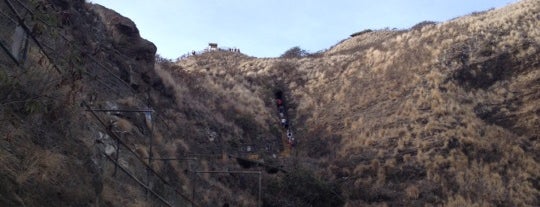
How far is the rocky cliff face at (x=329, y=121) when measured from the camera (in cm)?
1856

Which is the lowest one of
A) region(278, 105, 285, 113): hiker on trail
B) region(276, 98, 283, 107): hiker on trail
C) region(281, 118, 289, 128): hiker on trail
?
region(281, 118, 289, 128): hiker on trail

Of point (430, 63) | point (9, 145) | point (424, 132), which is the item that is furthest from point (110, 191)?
point (430, 63)

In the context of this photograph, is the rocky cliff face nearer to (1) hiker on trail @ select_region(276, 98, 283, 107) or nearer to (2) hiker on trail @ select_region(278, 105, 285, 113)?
(2) hiker on trail @ select_region(278, 105, 285, 113)

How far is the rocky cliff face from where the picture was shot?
60.9 feet

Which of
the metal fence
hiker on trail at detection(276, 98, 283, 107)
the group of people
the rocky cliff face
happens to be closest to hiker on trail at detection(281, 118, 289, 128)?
the group of people

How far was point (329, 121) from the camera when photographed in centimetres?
3747

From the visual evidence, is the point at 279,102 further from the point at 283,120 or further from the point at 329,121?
the point at 329,121

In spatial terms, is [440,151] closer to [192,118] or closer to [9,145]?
[192,118]

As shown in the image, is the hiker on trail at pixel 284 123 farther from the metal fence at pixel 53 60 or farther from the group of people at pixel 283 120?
the metal fence at pixel 53 60

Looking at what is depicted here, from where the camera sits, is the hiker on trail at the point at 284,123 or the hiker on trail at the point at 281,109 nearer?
the hiker on trail at the point at 284,123

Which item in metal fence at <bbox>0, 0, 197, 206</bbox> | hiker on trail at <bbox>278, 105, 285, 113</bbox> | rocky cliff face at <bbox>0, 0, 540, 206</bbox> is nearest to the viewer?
metal fence at <bbox>0, 0, 197, 206</bbox>

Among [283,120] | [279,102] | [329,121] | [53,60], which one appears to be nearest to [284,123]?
[283,120]

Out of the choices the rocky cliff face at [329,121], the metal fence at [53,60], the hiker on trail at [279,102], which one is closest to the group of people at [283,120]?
the hiker on trail at [279,102]

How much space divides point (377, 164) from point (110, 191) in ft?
71.9
